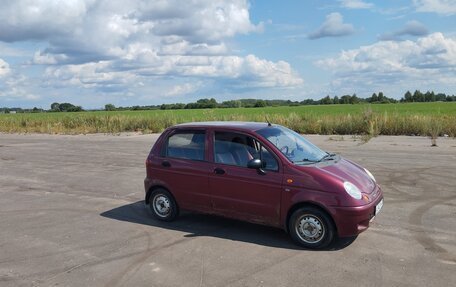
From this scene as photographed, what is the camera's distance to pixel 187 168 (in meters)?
7.29

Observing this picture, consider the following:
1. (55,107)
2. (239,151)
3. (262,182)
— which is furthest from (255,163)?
(55,107)

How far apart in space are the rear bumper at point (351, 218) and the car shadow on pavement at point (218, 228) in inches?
13.3

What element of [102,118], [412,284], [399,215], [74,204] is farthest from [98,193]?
[102,118]

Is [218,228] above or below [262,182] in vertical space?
below

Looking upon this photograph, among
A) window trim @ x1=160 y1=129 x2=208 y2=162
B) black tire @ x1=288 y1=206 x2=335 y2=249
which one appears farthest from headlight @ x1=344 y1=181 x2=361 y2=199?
window trim @ x1=160 y1=129 x2=208 y2=162

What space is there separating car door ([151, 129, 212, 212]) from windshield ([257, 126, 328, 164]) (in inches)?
40.4

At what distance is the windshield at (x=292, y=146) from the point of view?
6.59 m

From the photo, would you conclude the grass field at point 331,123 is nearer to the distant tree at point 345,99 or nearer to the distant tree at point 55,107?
the distant tree at point 55,107

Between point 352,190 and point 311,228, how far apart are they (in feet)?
2.40

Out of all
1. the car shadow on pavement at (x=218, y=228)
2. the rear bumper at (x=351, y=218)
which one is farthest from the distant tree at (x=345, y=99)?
the rear bumper at (x=351, y=218)

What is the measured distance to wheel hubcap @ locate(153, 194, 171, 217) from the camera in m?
7.64

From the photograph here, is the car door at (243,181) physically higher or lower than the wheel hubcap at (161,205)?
higher

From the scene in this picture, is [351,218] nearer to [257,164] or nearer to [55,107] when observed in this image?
[257,164]

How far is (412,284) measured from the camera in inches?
190
